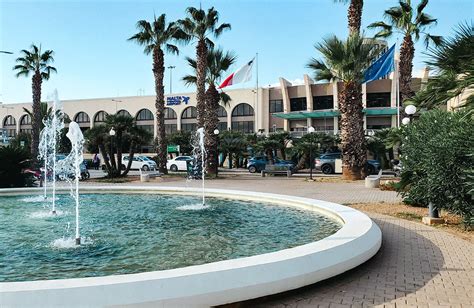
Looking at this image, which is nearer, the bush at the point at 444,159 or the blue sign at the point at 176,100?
the bush at the point at 444,159

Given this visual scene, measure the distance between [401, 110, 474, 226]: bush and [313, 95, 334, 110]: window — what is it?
4481cm

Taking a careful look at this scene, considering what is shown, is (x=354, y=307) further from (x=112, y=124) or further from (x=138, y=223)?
(x=112, y=124)

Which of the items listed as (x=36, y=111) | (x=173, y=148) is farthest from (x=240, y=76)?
(x=173, y=148)

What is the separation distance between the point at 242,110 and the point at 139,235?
53012 mm

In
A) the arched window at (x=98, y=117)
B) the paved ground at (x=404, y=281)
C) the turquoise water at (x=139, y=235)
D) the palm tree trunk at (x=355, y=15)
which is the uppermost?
the palm tree trunk at (x=355, y=15)

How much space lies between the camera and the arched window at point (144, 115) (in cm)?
6550

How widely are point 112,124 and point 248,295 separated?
24.9 meters

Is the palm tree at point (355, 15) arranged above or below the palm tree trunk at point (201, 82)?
above

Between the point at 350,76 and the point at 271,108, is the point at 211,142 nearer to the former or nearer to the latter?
the point at 350,76

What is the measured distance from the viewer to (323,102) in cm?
5578

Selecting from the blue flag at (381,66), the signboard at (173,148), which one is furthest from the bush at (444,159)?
the signboard at (173,148)

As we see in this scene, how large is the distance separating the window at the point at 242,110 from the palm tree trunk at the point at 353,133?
36.8 metres

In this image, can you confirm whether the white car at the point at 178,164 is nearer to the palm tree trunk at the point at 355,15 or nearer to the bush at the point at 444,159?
the palm tree trunk at the point at 355,15

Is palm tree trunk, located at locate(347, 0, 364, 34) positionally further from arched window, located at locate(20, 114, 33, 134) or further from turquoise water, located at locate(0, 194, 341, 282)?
arched window, located at locate(20, 114, 33, 134)
